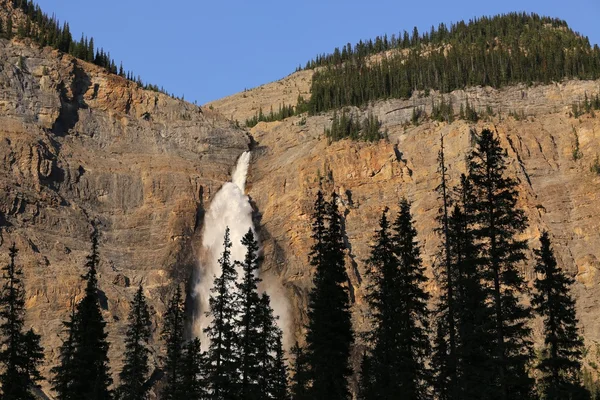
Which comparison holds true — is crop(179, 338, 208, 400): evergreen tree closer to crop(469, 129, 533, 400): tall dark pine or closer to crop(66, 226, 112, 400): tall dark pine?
crop(66, 226, 112, 400): tall dark pine

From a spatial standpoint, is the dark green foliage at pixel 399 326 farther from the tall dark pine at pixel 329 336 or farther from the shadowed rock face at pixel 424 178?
the shadowed rock face at pixel 424 178

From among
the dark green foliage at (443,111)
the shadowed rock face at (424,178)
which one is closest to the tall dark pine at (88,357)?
the shadowed rock face at (424,178)

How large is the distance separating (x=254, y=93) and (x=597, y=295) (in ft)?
330

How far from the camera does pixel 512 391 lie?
120 feet

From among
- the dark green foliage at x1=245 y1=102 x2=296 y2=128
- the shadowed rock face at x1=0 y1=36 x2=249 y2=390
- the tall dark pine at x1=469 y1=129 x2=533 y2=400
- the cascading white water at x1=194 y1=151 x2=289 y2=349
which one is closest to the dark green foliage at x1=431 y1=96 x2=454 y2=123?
the cascading white water at x1=194 y1=151 x2=289 y2=349

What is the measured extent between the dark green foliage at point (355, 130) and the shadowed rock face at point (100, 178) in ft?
49.6

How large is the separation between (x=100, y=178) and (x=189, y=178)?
1227cm

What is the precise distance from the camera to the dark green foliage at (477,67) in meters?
130

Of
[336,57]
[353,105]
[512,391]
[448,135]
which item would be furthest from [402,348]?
[336,57]

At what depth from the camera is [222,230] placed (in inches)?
4705

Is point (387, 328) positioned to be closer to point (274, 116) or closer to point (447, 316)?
point (447, 316)

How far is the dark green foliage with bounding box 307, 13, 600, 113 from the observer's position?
130125 millimetres

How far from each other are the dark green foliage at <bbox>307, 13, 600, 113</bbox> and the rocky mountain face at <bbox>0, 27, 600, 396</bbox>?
342cm

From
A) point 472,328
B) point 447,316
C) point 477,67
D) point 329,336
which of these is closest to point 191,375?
point 329,336
